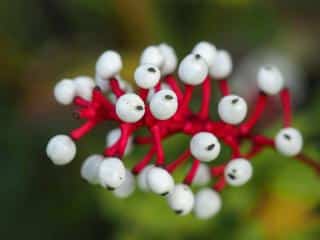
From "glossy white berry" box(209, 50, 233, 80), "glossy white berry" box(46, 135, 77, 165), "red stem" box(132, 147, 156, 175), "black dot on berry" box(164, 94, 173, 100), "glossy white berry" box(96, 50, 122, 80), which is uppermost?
"glossy white berry" box(209, 50, 233, 80)

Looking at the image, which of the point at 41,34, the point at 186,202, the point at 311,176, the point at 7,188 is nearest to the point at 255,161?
the point at 311,176

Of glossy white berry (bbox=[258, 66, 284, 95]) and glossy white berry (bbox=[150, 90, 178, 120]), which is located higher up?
glossy white berry (bbox=[258, 66, 284, 95])

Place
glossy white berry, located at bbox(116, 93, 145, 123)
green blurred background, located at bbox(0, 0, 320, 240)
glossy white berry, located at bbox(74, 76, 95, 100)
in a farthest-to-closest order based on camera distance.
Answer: green blurred background, located at bbox(0, 0, 320, 240)
glossy white berry, located at bbox(74, 76, 95, 100)
glossy white berry, located at bbox(116, 93, 145, 123)

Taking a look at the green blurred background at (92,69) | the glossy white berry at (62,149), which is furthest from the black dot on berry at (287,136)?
the green blurred background at (92,69)

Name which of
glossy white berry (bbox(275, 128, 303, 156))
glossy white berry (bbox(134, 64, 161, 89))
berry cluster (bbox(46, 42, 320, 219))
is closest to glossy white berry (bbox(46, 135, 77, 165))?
berry cluster (bbox(46, 42, 320, 219))

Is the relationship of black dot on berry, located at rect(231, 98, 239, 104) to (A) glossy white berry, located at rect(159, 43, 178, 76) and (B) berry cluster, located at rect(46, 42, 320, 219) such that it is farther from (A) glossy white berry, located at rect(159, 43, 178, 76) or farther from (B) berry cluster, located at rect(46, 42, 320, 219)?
(A) glossy white berry, located at rect(159, 43, 178, 76)

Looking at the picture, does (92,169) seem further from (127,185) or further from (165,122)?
(165,122)

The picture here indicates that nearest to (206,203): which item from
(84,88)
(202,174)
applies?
A: (202,174)
